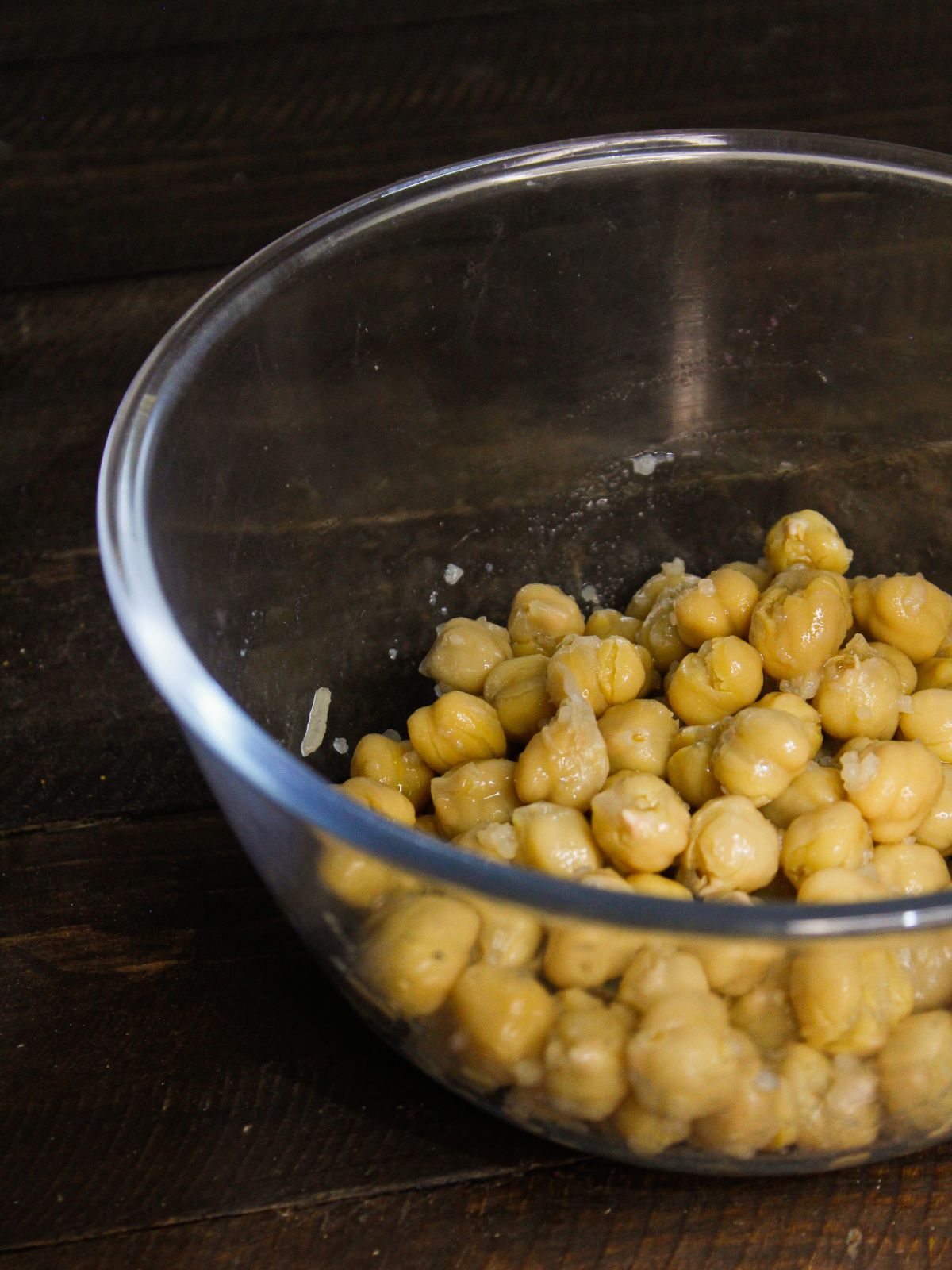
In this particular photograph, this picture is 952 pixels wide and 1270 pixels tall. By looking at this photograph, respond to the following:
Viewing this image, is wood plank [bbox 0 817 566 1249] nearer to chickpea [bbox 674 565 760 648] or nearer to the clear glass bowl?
the clear glass bowl

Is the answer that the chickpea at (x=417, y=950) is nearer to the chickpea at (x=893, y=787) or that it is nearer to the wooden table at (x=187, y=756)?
the wooden table at (x=187, y=756)

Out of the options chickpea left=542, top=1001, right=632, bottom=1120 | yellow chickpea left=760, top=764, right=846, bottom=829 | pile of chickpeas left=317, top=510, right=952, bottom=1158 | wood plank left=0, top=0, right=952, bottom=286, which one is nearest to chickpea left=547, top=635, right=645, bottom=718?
pile of chickpeas left=317, top=510, right=952, bottom=1158

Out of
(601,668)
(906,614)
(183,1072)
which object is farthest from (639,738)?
(183,1072)

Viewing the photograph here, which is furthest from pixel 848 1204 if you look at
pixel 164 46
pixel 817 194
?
pixel 164 46

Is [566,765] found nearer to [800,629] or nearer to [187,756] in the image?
[800,629]

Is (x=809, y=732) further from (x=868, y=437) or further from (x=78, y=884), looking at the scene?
(x=78, y=884)

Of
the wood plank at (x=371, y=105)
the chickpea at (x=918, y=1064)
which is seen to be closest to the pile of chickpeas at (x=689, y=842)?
the chickpea at (x=918, y=1064)
